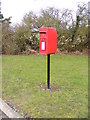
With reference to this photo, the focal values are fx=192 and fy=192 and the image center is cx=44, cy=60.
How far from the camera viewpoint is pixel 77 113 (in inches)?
130

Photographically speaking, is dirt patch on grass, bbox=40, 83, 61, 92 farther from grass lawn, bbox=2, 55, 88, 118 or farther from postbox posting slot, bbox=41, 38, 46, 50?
postbox posting slot, bbox=41, 38, 46, 50

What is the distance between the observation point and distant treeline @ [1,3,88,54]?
1691 cm

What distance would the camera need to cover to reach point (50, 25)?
16953 millimetres

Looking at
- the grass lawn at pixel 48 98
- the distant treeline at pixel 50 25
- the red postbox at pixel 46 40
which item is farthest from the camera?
the distant treeline at pixel 50 25

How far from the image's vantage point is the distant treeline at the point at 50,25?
16.9m

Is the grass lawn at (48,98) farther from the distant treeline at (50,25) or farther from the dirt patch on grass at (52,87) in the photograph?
the distant treeline at (50,25)

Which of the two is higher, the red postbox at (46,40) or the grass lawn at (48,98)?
the red postbox at (46,40)

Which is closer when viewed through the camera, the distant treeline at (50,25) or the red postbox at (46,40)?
the red postbox at (46,40)

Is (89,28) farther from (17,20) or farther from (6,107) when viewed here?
(6,107)

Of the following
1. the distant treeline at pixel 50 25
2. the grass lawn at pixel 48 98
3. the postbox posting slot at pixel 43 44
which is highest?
the distant treeline at pixel 50 25

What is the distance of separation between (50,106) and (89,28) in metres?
12.9

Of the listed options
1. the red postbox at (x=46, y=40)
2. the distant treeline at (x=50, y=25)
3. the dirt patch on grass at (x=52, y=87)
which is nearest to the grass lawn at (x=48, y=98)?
the dirt patch on grass at (x=52, y=87)

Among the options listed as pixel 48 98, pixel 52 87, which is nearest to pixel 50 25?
pixel 52 87

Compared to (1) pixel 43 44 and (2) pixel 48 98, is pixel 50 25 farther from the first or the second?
(2) pixel 48 98
